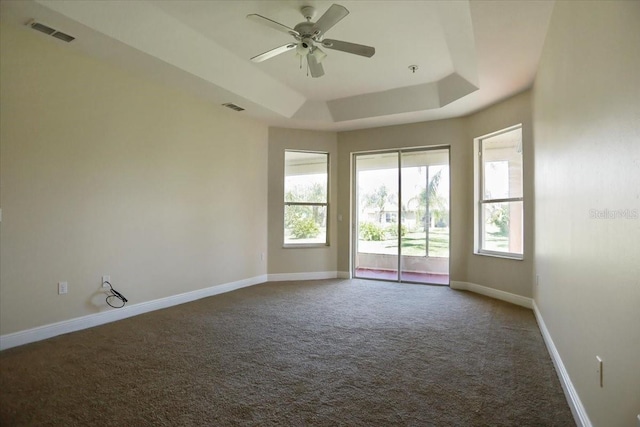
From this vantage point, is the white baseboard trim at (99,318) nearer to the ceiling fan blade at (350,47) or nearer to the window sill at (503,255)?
the ceiling fan blade at (350,47)

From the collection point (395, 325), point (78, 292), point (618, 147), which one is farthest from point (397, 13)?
point (78, 292)

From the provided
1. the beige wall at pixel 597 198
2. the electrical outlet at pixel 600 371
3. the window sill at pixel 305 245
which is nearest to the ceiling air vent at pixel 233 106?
the window sill at pixel 305 245

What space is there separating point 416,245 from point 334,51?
3.45 meters

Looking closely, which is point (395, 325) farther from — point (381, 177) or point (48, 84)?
point (48, 84)

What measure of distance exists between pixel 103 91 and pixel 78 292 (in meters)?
2.10

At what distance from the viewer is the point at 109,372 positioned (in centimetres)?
246

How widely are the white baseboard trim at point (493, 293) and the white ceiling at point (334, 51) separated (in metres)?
2.63

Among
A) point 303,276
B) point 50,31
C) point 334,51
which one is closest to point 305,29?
point 334,51

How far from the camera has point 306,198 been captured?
6.23 metres

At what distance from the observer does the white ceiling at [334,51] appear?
112 inches

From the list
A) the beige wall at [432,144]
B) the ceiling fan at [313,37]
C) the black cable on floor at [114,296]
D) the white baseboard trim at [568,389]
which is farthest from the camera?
the beige wall at [432,144]

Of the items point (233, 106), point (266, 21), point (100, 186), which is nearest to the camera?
point (266, 21)

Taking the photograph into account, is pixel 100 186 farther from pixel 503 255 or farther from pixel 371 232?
pixel 503 255

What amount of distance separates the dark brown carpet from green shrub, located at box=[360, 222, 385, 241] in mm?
2255
